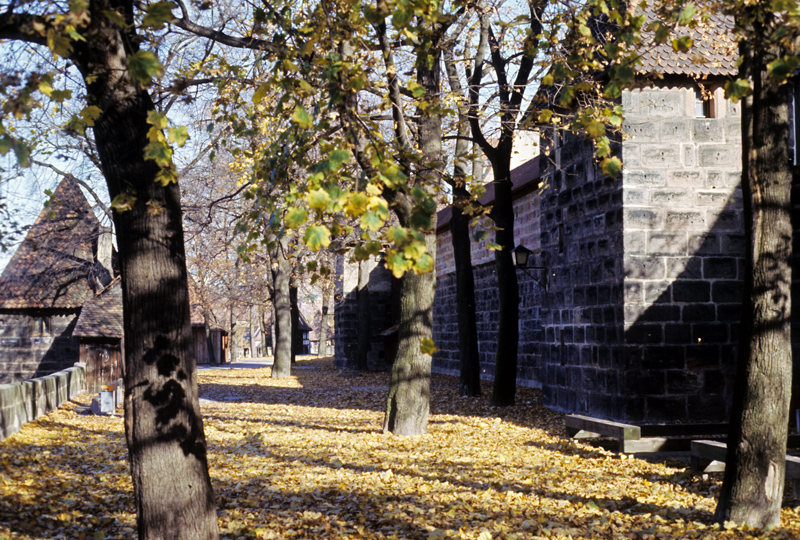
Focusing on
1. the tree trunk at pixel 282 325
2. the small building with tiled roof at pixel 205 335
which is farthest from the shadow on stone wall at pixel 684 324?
the small building with tiled roof at pixel 205 335

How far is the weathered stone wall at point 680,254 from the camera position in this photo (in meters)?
10.4

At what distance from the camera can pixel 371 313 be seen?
97.2 feet

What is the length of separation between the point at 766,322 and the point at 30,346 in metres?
26.9

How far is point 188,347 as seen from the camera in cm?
470

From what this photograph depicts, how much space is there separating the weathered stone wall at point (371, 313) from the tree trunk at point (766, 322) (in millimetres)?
23485

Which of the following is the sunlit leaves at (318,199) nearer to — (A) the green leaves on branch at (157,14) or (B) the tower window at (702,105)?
(A) the green leaves on branch at (157,14)

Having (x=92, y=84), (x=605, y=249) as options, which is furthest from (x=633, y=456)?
(x=92, y=84)

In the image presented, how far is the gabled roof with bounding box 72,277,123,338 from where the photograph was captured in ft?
66.9

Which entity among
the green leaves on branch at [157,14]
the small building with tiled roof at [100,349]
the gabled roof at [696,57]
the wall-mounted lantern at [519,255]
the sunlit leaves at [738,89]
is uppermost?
the gabled roof at [696,57]

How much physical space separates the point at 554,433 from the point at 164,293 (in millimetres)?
7125

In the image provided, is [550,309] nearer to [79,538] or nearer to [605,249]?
[605,249]

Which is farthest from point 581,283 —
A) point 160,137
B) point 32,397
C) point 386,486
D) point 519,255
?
point 32,397

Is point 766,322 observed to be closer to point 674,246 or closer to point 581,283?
point 674,246

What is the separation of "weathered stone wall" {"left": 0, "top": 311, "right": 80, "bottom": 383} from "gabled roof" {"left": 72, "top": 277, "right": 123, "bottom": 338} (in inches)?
190
